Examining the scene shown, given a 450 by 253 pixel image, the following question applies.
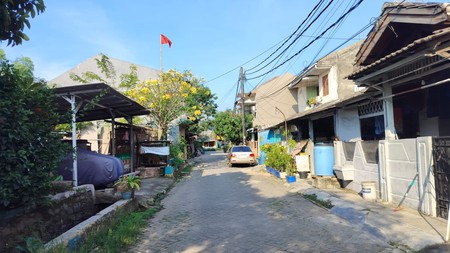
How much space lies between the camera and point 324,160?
1313 centimetres

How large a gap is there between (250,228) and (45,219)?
3.81 m

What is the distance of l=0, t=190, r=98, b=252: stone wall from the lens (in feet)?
16.8

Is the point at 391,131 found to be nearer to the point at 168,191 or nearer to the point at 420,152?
the point at 420,152

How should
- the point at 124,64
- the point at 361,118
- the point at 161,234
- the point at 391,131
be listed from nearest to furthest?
the point at 161,234, the point at 391,131, the point at 361,118, the point at 124,64

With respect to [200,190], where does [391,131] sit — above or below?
above

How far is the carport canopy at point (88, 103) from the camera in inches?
279

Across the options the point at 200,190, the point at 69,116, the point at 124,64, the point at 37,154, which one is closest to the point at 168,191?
the point at 200,190

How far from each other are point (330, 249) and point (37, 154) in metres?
4.85

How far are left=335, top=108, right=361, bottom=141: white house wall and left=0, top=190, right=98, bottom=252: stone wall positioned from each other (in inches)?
358

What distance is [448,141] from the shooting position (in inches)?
259

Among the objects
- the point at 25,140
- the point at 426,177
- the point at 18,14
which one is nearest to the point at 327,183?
the point at 426,177

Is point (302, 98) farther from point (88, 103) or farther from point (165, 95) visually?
point (88, 103)

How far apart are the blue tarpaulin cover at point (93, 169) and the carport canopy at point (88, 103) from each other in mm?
682

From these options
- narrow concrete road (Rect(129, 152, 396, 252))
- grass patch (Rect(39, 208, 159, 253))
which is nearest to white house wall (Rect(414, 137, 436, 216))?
narrow concrete road (Rect(129, 152, 396, 252))
